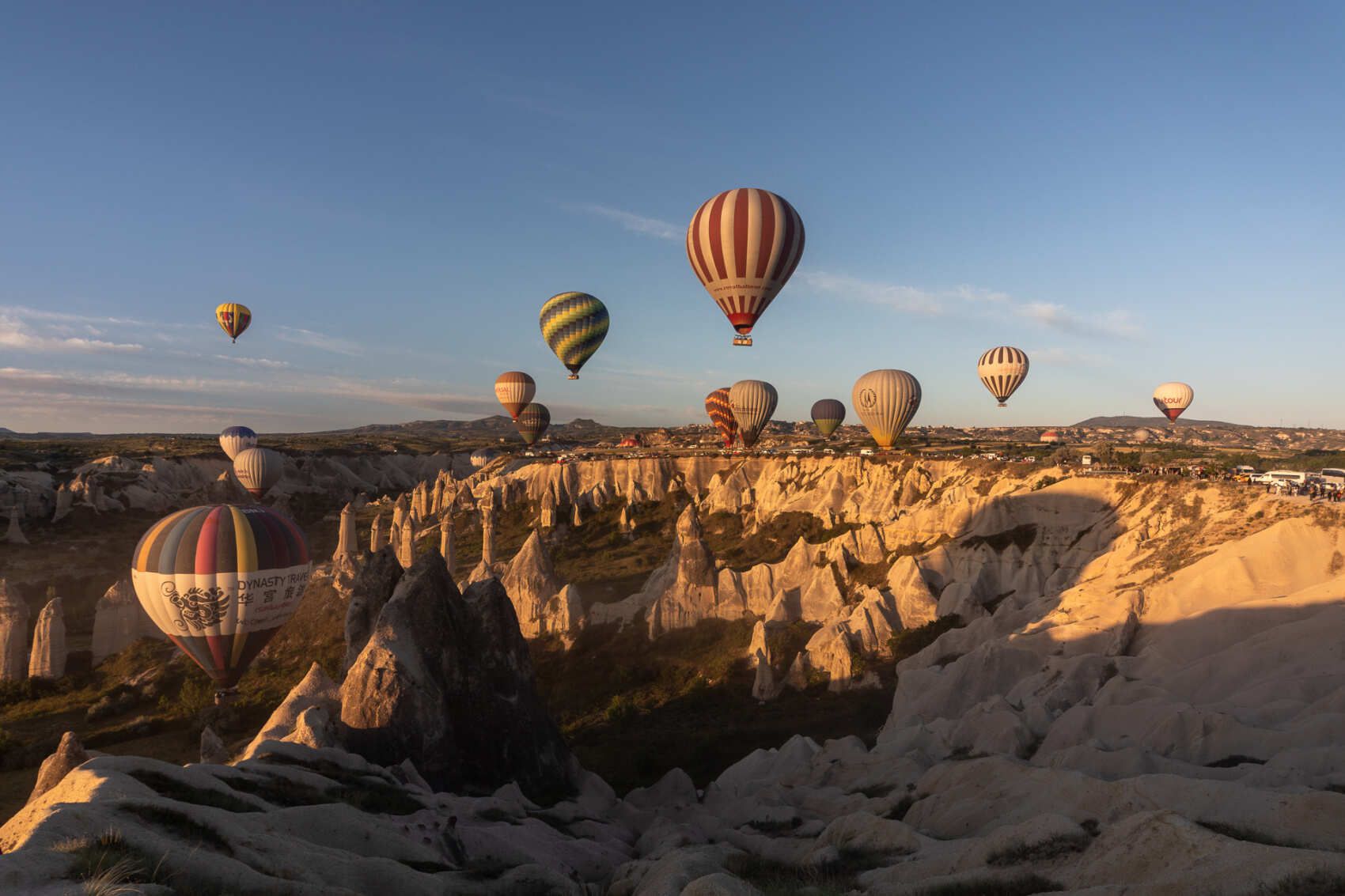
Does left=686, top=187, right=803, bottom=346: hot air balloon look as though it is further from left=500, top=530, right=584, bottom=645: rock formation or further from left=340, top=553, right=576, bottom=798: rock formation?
left=340, top=553, right=576, bottom=798: rock formation

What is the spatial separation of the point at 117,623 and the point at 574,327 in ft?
143

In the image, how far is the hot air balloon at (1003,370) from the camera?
71438mm

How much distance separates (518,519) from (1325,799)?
73.1 metres

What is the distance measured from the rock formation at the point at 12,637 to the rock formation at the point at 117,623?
10.0 feet

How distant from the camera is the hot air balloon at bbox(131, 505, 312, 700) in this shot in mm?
24938

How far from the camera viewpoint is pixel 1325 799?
11508 millimetres

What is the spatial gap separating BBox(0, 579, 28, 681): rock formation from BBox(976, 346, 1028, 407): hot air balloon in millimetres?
80011

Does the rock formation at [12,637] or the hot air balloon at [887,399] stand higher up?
the hot air balloon at [887,399]

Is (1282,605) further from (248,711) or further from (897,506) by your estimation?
(248,711)

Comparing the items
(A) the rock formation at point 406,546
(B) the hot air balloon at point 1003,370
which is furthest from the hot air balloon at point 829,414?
(A) the rock formation at point 406,546

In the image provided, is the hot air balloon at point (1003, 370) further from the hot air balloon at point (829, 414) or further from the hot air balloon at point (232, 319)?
the hot air balloon at point (232, 319)

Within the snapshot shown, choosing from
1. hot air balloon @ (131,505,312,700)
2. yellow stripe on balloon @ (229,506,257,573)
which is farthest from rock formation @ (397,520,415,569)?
yellow stripe on balloon @ (229,506,257,573)

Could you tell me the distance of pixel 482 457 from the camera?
134250mm

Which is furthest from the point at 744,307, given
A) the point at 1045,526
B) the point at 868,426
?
the point at 868,426
